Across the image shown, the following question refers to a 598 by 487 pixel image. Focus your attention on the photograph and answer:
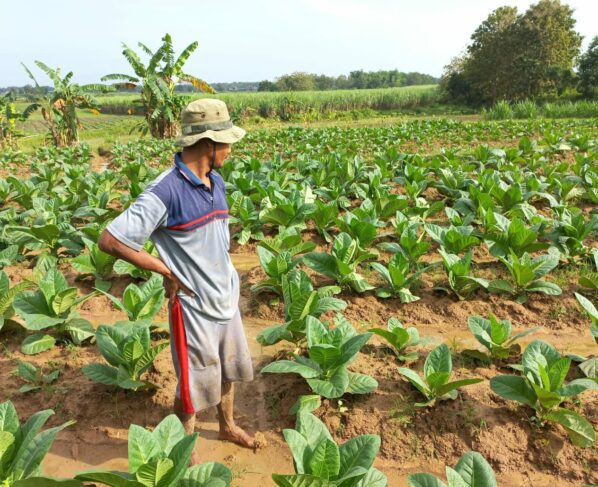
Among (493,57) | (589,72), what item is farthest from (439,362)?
(493,57)

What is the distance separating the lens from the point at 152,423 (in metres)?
2.88

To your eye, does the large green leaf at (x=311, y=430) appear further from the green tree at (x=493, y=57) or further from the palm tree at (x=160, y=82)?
the green tree at (x=493, y=57)

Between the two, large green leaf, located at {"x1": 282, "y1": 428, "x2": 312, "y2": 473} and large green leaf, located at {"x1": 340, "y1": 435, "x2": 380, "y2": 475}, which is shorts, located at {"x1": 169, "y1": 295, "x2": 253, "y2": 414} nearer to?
large green leaf, located at {"x1": 282, "y1": 428, "x2": 312, "y2": 473}

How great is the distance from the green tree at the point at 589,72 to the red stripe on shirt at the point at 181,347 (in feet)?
135

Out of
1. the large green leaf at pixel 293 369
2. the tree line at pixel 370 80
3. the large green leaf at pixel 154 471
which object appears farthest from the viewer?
the tree line at pixel 370 80

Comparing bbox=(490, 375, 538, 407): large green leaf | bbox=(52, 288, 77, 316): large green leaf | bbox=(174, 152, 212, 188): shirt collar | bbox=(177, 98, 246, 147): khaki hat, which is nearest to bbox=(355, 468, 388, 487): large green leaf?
bbox=(490, 375, 538, 407): large green leaf

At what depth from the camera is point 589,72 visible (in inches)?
1394

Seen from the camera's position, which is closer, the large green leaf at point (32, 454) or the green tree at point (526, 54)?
the large green leaf at point (32, 454)

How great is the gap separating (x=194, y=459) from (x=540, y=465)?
185 cm

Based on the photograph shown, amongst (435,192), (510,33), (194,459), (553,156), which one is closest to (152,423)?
(194,459)

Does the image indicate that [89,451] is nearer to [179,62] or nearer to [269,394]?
[269,394]

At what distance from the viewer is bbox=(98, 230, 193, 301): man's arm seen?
202 centimetres

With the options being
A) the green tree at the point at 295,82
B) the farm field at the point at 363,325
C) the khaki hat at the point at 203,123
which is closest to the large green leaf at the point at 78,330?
the farm field at the point at 363,325

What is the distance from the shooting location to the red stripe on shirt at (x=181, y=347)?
2225mm
